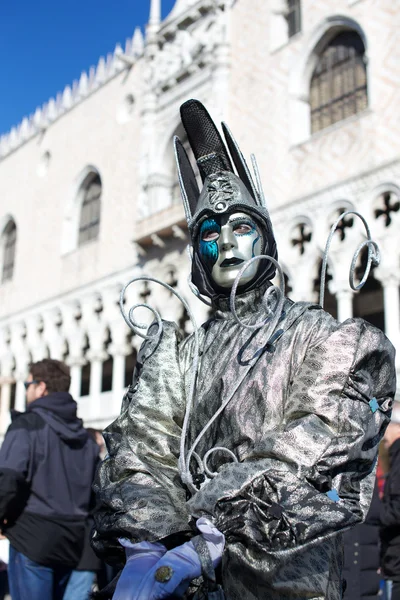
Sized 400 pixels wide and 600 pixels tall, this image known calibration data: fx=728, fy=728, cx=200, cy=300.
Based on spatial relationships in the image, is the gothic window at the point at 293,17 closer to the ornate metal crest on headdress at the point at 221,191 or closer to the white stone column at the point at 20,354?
the white stone column at the point at 20,354

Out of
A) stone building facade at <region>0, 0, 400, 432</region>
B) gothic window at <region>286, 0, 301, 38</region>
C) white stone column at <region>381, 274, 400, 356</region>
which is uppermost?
gothic window at <region>286, 0, 301, 38</region>

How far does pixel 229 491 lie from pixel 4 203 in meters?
16.5

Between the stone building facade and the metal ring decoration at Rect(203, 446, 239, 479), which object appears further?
the stone building facade

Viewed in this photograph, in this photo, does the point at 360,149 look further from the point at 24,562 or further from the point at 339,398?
the point at 339,398

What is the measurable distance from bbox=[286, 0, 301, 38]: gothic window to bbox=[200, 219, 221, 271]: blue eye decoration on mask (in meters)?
9.16

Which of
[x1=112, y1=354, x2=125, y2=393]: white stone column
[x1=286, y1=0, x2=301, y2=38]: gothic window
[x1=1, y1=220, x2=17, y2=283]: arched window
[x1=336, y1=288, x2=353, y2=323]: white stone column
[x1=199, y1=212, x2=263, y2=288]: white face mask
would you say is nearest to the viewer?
[x1=199, y1=212, x2=263, y2=288]: white face mask

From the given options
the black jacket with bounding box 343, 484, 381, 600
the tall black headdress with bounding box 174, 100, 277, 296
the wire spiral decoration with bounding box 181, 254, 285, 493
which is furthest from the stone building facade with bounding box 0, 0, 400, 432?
the wire spiral decoration with bounding box 181, 254, 285, 493

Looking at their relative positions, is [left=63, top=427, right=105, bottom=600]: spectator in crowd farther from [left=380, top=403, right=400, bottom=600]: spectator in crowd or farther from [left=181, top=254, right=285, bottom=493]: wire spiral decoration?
[left=181, top=254, right=285, bottom=493]: wire spiral decoration

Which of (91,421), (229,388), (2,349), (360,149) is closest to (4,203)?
(2,349)

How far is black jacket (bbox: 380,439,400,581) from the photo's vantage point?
10.6 feet

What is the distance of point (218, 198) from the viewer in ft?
5.48

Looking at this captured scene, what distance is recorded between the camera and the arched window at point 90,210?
13695mm

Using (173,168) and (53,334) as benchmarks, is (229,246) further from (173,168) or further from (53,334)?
(53,334)

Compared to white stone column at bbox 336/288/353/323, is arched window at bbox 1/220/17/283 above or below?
above
